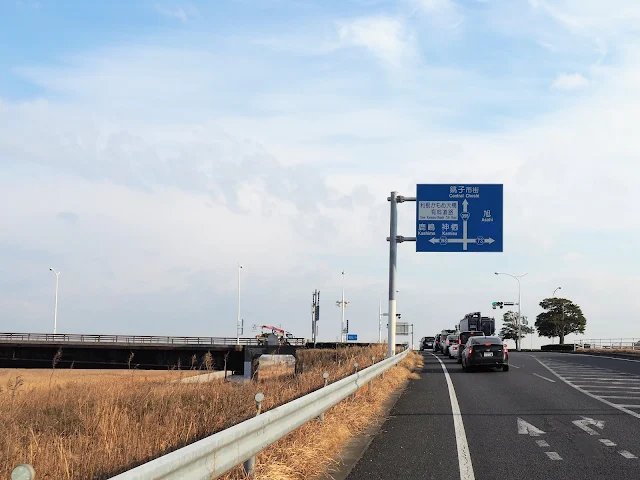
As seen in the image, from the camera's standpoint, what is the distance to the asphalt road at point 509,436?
828 cm

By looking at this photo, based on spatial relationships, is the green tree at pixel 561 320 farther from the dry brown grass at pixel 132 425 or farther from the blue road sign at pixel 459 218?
the dry brown grass at pixel 132 425

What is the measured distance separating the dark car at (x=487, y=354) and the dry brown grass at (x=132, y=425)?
1668cm

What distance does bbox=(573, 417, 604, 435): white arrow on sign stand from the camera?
37.4ft

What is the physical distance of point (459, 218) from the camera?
2688 centimetres

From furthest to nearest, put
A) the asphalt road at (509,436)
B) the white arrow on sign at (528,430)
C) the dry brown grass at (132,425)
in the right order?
1. the white arrow on sign at (528,430)
2. the asphalt road at (509,436)
3. the dry brown grass at (132,425)

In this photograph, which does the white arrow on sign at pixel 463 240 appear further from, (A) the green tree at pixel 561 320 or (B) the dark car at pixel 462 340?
(A) the green tree at pixel 561 320

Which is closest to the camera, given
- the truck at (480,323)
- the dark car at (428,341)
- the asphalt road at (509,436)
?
the asphalt road at (509,436)

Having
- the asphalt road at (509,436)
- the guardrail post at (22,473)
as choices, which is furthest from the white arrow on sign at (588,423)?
the guardrail post at (22,473)

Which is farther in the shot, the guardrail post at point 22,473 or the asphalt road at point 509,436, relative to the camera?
the asphalt road at point 509,436

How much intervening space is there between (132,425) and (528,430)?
683cm

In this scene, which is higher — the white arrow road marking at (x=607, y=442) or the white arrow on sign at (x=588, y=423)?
the white arrow road marking at (x=607, y=442)

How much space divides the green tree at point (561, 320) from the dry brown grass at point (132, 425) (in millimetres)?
98582

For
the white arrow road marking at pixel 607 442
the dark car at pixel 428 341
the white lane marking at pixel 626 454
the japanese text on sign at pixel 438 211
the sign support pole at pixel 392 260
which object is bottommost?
the dark car at pixel 428 341

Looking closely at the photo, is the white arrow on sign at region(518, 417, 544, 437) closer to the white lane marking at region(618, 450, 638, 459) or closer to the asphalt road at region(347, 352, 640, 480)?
the asphalt road at region(347, 352, 640, 480)
